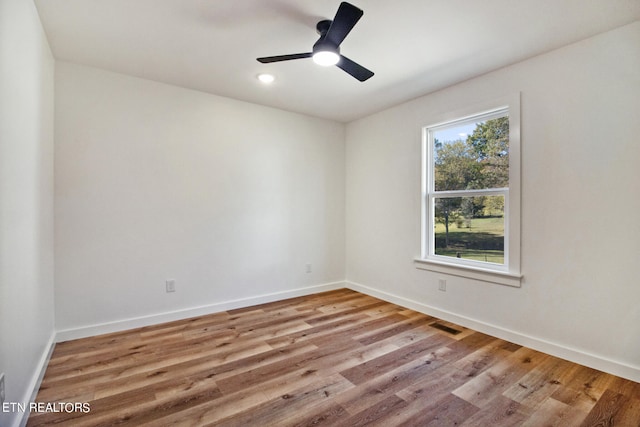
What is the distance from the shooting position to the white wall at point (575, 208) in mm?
2104

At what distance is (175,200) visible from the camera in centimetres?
317

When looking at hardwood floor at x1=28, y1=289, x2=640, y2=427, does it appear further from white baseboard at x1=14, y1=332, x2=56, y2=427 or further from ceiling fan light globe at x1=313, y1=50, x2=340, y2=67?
ceiling fan light globe at x1=313, y1=50, x2=340, y2=67

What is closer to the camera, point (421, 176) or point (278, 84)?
point (278, 84)

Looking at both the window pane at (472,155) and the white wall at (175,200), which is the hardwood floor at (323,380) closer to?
the white wall at (175,200)

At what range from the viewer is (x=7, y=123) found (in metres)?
1.47

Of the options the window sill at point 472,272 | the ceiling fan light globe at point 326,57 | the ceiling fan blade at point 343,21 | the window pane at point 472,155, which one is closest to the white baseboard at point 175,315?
the window sill at point 472,272

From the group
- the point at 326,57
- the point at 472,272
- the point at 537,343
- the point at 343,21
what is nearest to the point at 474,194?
the point at 472,272

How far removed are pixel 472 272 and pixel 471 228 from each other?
46cm

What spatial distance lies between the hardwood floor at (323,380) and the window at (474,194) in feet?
2.31

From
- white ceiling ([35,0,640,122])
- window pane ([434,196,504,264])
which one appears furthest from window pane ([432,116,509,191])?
white ceiling ([35,0,640,122])

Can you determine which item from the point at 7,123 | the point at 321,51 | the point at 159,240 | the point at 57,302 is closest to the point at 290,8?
the point at 321,51

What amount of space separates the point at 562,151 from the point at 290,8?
2303 millimetres

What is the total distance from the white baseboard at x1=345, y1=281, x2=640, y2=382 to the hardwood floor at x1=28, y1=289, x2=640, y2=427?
0.23 ft

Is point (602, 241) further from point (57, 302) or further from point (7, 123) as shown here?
point (57, 302)
